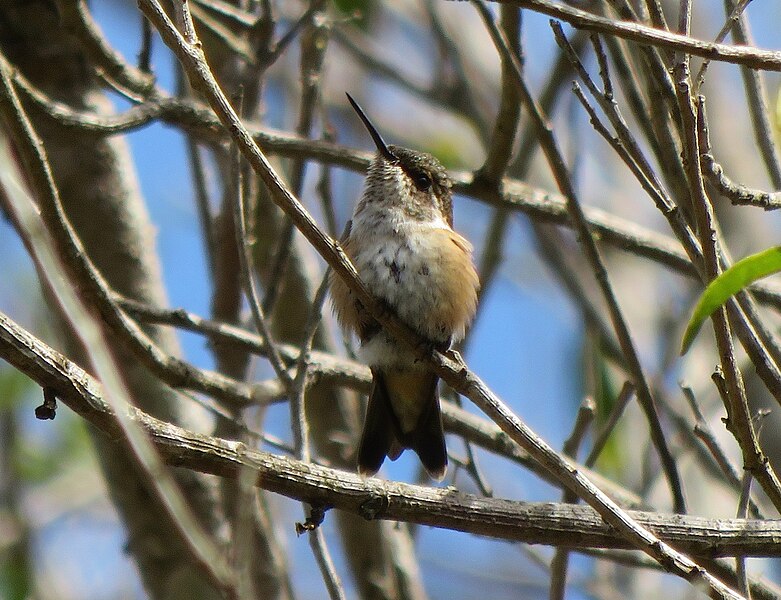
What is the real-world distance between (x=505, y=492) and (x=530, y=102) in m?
3.92

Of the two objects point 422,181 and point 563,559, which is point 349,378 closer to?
point 422,181

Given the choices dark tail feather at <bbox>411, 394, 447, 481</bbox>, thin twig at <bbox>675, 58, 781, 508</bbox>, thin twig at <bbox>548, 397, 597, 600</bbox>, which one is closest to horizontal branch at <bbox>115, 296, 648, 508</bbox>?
dark tail feather at <bbox>411, 394, 447, 481</bbox>

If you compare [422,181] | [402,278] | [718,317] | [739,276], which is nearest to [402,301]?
[402,278]

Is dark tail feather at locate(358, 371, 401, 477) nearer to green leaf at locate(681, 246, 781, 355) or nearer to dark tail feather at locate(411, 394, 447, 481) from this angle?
dark tail feather at locate(411, 394, 447, 481)

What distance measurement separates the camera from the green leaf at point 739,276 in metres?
2.26

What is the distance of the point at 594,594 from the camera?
5926 mm

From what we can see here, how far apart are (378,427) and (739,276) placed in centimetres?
283

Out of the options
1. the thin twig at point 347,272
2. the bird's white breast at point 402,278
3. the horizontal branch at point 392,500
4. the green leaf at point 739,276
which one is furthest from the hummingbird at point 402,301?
the green leaf at point 739,276

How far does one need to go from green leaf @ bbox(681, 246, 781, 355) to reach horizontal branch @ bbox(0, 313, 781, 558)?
3.41ft

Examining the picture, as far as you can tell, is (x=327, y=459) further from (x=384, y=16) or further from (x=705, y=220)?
(x=384, y=16)

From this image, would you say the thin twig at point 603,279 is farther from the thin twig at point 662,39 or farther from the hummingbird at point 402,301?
the thin twig at point 662,39

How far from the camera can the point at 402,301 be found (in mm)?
4711

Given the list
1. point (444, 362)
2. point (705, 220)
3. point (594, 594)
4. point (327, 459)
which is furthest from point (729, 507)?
point (705, 220)

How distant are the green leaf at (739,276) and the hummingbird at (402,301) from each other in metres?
2.28
